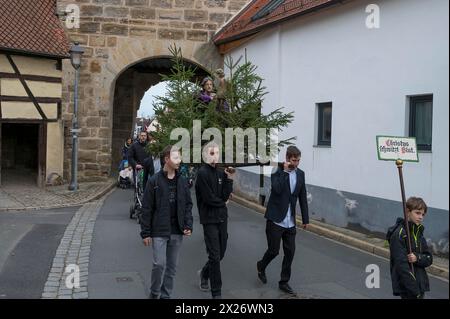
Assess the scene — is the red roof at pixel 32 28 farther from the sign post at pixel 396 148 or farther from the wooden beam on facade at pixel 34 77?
the sign post at pixel 396 148

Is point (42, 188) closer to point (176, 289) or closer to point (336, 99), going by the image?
point (336, 99)

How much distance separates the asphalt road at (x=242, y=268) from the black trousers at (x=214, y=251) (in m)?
0.25

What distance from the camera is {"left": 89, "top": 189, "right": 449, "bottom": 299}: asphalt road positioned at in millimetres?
5648

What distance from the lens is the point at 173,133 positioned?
6.59m

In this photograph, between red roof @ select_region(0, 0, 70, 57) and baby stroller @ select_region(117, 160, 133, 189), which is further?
baby stroller @ select_region(117, 160, 133, 189)

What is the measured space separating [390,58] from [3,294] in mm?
6441

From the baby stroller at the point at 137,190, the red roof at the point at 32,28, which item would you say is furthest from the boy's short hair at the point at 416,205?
the red roof at the point at 32,28

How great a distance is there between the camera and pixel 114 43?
16.2m

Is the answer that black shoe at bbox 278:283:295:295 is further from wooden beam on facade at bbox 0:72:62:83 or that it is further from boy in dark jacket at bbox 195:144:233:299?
wooden beam on facade at bbox 0:72:62:83

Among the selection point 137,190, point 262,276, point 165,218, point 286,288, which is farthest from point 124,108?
point 165,218

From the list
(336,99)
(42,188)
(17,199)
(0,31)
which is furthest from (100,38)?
(336,99)

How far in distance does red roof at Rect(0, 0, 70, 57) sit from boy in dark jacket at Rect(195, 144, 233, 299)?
10.3 meters

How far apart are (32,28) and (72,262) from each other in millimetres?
10180

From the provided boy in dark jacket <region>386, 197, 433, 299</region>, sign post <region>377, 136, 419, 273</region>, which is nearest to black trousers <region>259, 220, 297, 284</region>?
sign post <region>377, 136, 419, 273</region>
